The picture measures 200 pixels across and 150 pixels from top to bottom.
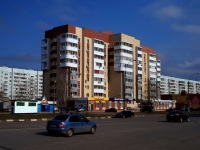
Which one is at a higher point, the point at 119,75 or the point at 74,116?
the point at 119,75

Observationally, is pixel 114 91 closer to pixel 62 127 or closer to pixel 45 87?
pixel 45 87

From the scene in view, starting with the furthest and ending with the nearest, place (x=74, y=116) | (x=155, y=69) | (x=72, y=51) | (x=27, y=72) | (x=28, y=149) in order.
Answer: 1. (x=27, y=72)
2. (x=155, y=69)
3. (x=72, y=51)
4. (x=74, y=116)
5. (x=28, y=149)

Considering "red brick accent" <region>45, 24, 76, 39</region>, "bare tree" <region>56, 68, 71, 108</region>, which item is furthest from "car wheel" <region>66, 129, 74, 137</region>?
"red brick accent" <region>45, 24, 76, 39</region>

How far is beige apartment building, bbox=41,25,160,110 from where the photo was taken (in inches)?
3585

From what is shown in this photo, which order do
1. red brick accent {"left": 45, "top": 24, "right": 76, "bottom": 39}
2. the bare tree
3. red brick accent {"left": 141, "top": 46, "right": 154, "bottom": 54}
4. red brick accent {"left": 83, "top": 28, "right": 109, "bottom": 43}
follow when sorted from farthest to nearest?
red brick accent {"left": 141, "top": 46, "right": 154, "bottom": 54} → red brick accent {"left": 83, "top": 28, "right": 109, "bottom": 43} → red brick accent {"left": 45, "top": 24, "right": 76, "bottom": 39} → the bare tree

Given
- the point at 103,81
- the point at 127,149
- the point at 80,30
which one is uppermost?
the point at 80,30

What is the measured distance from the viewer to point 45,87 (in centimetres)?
9756

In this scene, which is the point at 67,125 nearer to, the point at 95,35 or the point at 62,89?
the point at 62,89

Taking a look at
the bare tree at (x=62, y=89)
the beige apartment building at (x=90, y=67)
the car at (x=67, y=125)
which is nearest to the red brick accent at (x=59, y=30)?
the beige apartment building at (x=90, y=67)

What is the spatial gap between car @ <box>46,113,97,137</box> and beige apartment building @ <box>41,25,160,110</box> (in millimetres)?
61192

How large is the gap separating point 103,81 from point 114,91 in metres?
7.13

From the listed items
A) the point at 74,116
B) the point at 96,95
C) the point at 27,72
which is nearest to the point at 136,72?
the point at 96,95

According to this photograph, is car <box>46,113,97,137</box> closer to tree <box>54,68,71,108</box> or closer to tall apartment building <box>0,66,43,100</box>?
tree <box>54,68,71,108</box>

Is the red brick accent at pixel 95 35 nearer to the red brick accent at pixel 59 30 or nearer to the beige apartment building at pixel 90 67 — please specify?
the beige apartment building at pixel 90 67
